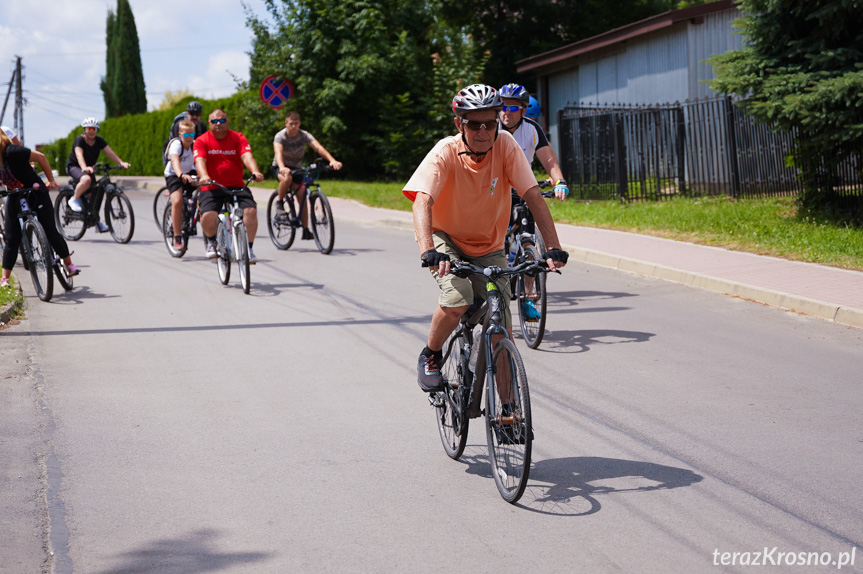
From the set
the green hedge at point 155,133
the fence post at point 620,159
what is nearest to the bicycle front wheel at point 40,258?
the fence post at point 620,159

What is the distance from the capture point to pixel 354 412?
612 cm

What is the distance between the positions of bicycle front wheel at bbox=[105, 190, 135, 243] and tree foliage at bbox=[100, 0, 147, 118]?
160ft

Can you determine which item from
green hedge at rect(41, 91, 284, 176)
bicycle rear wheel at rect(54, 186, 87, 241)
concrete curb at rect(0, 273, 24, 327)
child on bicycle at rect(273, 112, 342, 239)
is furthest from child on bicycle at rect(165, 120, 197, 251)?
green hedge at rect(41, 91, 284, 176)

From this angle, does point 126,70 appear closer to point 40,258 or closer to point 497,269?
point 40,258

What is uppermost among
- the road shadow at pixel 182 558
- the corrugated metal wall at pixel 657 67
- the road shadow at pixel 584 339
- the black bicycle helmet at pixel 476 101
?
the corrugated metal wall at pixel 657 67

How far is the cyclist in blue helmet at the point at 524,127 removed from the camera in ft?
26.2

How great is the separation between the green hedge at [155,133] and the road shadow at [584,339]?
2182 centimetres

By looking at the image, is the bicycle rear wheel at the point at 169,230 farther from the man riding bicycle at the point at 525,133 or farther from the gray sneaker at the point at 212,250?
the man riding bicycle at the point at 525,133

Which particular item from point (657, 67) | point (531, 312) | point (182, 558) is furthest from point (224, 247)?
point (657, 67)

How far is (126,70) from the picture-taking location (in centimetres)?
6169

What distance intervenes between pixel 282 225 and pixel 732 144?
8.91 metres

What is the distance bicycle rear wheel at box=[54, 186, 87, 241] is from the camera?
15.5 m

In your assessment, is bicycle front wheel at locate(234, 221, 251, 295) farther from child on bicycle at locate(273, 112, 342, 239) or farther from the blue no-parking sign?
the blue no-parking sign

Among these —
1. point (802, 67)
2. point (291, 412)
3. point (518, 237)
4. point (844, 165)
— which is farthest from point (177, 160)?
point (844, 165)
